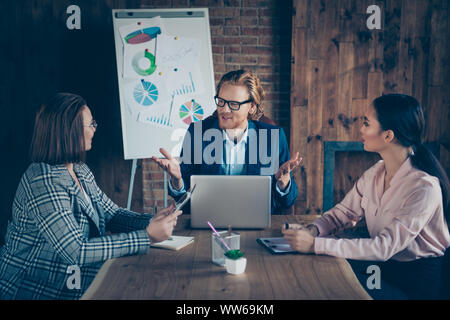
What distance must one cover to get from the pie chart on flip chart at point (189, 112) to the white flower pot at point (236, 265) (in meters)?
1.96

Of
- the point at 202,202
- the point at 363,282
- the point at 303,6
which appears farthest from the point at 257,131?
the point at 303,6

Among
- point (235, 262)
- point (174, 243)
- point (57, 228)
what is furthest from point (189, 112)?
point (235, 262)

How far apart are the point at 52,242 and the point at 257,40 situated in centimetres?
265

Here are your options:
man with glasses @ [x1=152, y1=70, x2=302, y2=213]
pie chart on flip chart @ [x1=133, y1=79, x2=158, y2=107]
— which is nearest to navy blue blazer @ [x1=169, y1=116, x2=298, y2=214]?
man with glasses @ [x1=152, y1=70, x2=302, y2=213]

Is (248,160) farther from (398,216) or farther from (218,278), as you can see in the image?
(218,278)

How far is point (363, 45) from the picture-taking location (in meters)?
3.38

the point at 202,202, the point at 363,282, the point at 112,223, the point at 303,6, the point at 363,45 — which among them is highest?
the point at 303,6

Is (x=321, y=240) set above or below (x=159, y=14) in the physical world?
below

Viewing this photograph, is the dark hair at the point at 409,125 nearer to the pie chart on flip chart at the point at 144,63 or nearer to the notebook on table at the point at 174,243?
the notebook on table at the point at 174,243

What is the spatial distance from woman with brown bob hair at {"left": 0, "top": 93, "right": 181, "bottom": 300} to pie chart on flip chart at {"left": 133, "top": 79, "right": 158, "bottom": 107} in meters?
1.51

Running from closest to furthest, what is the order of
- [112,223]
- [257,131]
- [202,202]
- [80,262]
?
[80,262], [202,202], [112,223], [257,131]

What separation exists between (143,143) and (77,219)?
1.64m

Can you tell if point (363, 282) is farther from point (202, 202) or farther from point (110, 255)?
point (110, 255)

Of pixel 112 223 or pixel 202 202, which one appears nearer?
pixel 202 202
